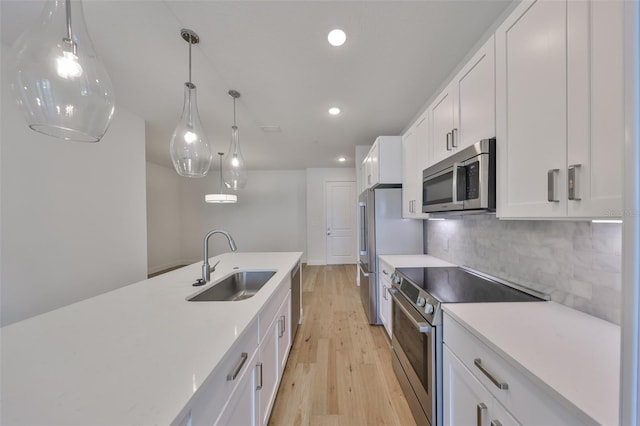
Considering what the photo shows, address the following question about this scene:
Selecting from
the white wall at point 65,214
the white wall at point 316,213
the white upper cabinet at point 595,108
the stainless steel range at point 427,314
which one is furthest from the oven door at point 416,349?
the white wall at point 316,213

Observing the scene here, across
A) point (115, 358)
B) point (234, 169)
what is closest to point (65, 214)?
point (234, 169)

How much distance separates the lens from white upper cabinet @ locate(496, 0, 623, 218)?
67cm

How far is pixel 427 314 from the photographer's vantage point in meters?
1.23

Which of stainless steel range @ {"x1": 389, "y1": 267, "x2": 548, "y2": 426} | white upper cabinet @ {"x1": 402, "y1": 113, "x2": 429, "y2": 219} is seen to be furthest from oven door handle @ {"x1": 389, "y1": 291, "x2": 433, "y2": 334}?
white upper cabinet @ {"x1": 402, "y1": 113, "x2": 429, "y2": 219}

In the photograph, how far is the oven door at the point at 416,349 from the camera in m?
1.20

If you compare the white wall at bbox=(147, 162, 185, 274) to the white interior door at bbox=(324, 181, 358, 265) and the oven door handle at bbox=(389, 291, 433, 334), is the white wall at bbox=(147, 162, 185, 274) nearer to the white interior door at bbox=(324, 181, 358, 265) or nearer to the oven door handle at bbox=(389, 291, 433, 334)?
A: the white interior door at bbox=(324, 181, 358, 265)

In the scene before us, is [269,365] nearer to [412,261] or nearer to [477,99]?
[412,261]

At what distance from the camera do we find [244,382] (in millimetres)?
979

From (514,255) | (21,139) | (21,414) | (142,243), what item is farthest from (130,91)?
(514,255)

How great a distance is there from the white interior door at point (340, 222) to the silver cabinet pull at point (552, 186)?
499 cm

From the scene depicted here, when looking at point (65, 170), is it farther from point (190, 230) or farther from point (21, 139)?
point (190, 230)

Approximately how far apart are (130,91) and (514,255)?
3.74 meters

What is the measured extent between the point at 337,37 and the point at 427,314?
1.93 meters

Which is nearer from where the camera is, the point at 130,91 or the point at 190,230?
the point at 130,91
